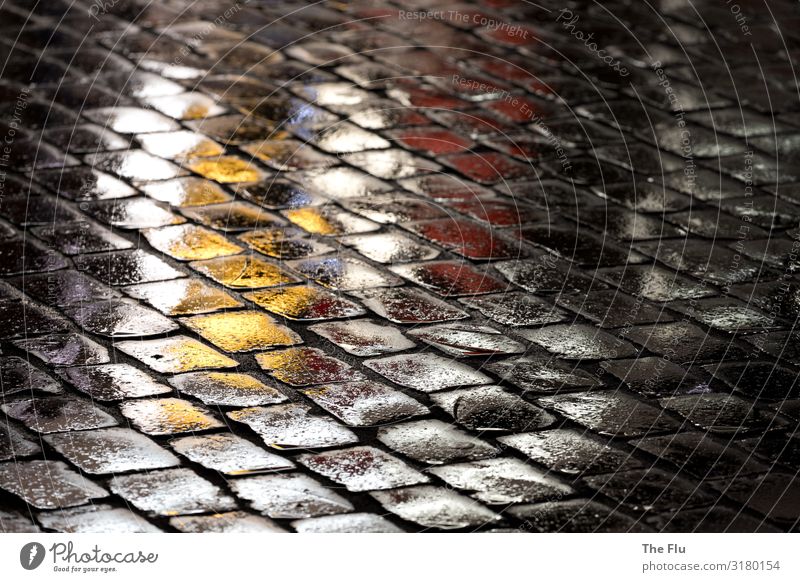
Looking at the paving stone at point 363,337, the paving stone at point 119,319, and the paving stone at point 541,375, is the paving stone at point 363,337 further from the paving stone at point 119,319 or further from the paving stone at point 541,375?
the paving stone at point 119,319

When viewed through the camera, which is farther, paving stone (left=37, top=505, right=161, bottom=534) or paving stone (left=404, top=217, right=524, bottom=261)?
paving stone (left=404, top=217, right=524, bottom=261)

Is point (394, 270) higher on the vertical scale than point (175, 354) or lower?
higher

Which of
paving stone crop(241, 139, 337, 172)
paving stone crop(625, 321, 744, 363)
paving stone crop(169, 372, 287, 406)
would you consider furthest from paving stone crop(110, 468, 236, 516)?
paving stone crop(241, 139, 337, 172)

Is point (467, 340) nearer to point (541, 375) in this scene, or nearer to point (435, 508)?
point (541, 375)

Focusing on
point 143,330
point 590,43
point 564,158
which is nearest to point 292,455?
point 143,330

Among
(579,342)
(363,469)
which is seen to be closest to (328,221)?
(579,342)

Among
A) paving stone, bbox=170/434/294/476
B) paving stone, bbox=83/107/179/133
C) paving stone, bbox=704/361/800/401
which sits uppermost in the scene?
paving stone, bbox=83/107/179/133

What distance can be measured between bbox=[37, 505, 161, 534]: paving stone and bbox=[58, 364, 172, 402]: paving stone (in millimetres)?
531

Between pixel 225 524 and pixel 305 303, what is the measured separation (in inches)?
48.3

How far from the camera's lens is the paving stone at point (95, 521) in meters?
2.72

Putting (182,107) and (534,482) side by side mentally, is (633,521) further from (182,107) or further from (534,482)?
(182,107)

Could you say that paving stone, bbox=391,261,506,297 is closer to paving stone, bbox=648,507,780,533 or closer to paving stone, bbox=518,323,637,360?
paving stone, bbox=518,323,637,360

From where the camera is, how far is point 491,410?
328cm

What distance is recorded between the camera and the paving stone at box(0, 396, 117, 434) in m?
3.13
